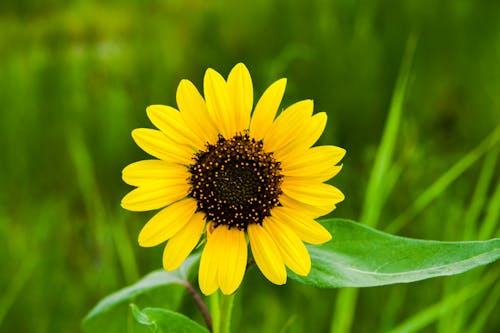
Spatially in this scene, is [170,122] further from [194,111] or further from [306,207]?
[306,207]

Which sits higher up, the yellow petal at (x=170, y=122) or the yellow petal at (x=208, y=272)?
the yellow petal at (x=170, y=122)

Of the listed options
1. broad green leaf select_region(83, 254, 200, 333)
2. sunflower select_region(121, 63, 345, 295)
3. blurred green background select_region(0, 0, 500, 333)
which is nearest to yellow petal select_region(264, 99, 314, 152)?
sunflower select_region(121, 63, 345, 295)

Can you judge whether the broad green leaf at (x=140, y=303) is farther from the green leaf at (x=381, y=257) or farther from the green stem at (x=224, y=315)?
the green leaf at (x=381, y=257)

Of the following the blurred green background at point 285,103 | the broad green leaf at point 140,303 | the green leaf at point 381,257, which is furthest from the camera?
the blurred green background at point 285,103

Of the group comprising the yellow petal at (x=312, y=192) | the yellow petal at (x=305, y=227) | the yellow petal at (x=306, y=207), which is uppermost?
the yellow petal at (x=312, y=192)

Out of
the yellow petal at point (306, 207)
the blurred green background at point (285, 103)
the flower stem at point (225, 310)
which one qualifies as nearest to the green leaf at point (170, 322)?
the flower stem at point (225, 310)

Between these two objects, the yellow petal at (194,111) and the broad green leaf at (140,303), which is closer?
the yellow petal at (194,111)
